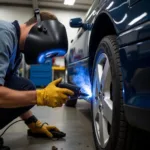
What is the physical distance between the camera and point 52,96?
43.0 inches

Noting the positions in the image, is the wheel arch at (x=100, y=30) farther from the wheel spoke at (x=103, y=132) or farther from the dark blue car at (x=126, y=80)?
the wheel spoke at (x=103, y=132)

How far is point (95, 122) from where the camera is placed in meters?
1.34

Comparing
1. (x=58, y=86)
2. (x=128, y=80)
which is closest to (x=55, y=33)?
(x=58, y=86)

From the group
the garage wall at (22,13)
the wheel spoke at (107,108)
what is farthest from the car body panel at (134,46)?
the garage wall at (22,13)

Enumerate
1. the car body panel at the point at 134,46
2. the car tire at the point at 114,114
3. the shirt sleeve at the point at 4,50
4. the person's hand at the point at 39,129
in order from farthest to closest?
the person's hand at the point at 39,129, the shirt sleeve at the point at 4,50, the car tire at the point at 114,114, the car body panel at the point at 134,46

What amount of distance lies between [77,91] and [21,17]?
8194 millimetres

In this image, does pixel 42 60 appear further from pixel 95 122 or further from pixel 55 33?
pixel 95 122

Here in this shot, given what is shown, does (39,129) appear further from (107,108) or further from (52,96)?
(107,108)

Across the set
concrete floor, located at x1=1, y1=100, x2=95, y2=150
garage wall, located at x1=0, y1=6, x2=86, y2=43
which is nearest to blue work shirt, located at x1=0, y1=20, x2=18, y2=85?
concrete floor, located at x1=1, y1=100, x2=95, y2=150

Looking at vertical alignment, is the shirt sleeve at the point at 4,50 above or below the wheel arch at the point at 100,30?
below

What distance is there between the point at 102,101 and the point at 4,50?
23.0 inches

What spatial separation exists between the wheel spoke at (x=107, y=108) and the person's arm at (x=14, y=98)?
0.37 meters

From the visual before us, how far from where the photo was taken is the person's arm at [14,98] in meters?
1.03

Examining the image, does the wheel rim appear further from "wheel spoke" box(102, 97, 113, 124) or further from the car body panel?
the car body panel
